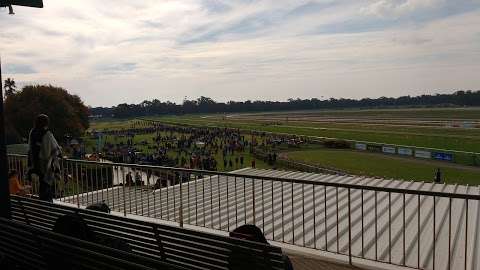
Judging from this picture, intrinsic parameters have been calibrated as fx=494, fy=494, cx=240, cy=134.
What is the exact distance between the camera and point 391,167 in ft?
128

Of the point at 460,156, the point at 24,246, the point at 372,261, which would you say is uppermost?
the point at 24,246

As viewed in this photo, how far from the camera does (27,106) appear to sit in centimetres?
5844

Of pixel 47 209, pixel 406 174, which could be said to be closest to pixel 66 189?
pixel 47 209

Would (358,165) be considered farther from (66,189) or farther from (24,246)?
(24,246)

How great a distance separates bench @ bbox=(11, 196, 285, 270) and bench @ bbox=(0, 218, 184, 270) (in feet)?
1.64

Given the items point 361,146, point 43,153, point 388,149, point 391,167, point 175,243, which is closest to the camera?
point 175,243

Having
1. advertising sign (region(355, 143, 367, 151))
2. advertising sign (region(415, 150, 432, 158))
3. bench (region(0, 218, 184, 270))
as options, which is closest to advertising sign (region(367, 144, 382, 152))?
advertising sign (region(355, 143, 367, 151))

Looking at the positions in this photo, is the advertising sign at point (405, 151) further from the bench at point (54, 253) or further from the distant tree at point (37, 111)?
the bench at point (54, 253)

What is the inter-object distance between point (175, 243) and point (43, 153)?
3951mm

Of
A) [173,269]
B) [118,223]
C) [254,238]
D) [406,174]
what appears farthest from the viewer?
[406,174]

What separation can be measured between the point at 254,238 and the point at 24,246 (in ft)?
8.32

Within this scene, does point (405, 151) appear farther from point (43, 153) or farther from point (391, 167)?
point (43, 153)

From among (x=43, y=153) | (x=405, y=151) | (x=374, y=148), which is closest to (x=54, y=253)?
(x=43, y=153)

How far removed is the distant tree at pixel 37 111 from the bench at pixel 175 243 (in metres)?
56.0
